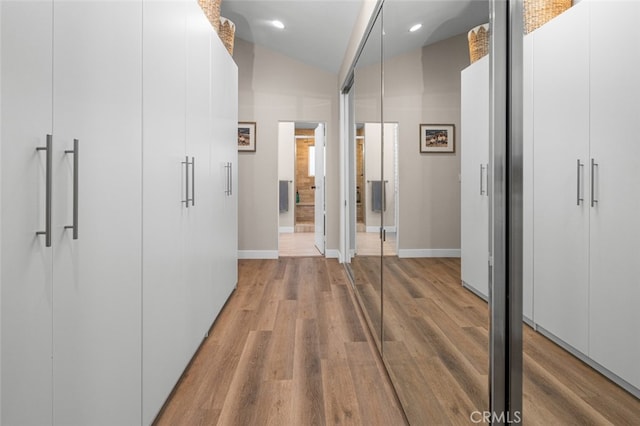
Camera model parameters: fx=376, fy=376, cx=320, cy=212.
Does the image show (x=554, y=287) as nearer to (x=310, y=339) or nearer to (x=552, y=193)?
(x=552, y=193)

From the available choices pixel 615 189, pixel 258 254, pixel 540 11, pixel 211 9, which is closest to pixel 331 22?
pixel 211 9

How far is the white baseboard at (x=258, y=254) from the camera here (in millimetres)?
5121

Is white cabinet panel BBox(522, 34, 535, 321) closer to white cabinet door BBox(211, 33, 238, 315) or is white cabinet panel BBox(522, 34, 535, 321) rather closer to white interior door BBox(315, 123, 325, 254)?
white cabinet door BBox(211, 33, 238, 315)

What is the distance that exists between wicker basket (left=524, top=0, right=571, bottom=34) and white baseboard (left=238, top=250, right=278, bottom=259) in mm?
4562

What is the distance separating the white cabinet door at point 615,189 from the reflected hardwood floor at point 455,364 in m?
0.08

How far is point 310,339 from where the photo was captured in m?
2.42

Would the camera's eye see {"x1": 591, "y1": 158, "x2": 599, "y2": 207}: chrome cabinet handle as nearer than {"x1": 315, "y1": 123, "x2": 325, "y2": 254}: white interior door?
Yes

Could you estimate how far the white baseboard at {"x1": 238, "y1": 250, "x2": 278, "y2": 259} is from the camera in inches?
202

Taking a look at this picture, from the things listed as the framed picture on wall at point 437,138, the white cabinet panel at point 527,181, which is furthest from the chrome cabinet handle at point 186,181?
the white cabinet panel at point 527,181

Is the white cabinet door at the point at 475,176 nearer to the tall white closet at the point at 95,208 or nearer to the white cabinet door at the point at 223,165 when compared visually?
the tall white closet at the point at 95,208

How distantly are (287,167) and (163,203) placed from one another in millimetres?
6330

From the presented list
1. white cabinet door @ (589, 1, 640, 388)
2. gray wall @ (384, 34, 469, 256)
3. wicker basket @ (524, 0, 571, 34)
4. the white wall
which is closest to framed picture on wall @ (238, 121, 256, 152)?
the white wall

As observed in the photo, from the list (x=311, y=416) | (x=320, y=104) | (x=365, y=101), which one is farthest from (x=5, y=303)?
(x=320, y=104)

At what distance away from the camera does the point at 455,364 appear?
117 cm
